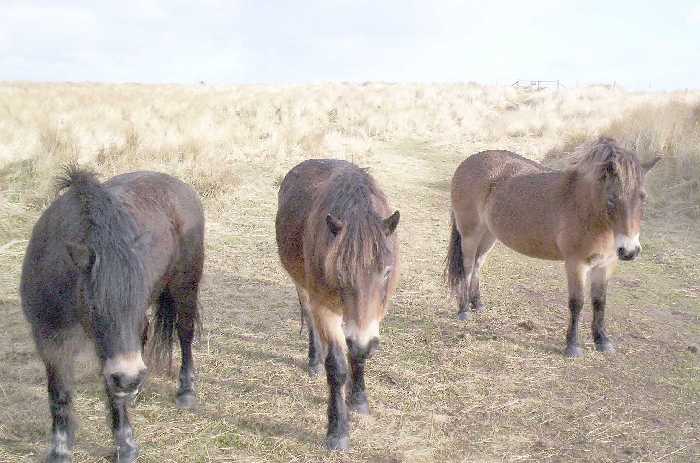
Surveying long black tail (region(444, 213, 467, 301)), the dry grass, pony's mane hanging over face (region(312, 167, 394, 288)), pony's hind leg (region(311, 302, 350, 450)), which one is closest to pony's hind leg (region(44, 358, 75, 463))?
the dry grass

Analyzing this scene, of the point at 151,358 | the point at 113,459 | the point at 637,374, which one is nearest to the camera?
the point at 113,459

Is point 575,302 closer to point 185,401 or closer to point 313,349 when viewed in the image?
point 313,349

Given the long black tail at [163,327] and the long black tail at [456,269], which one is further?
the long black tail at [456,269]

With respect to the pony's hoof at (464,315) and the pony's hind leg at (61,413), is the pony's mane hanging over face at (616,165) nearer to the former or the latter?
the pony's hoof at (464,315)

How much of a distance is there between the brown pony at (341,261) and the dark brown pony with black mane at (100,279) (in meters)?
0.80

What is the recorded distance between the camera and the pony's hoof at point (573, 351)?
450 cm

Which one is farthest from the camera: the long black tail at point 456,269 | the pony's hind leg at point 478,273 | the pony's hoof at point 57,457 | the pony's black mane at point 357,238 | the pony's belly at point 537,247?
the pony's hind leg at point 478,273

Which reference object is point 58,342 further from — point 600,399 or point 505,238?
point 505,238

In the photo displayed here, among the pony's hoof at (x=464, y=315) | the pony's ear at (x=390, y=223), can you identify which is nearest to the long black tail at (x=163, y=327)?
the pony's ear at (x=390, y=223)

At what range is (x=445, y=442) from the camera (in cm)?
329

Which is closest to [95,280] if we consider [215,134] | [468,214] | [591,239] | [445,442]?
[445,442]

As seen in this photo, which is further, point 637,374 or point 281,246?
point 637,374

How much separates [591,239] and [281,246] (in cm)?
251

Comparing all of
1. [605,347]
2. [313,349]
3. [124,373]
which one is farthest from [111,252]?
[605,347]
